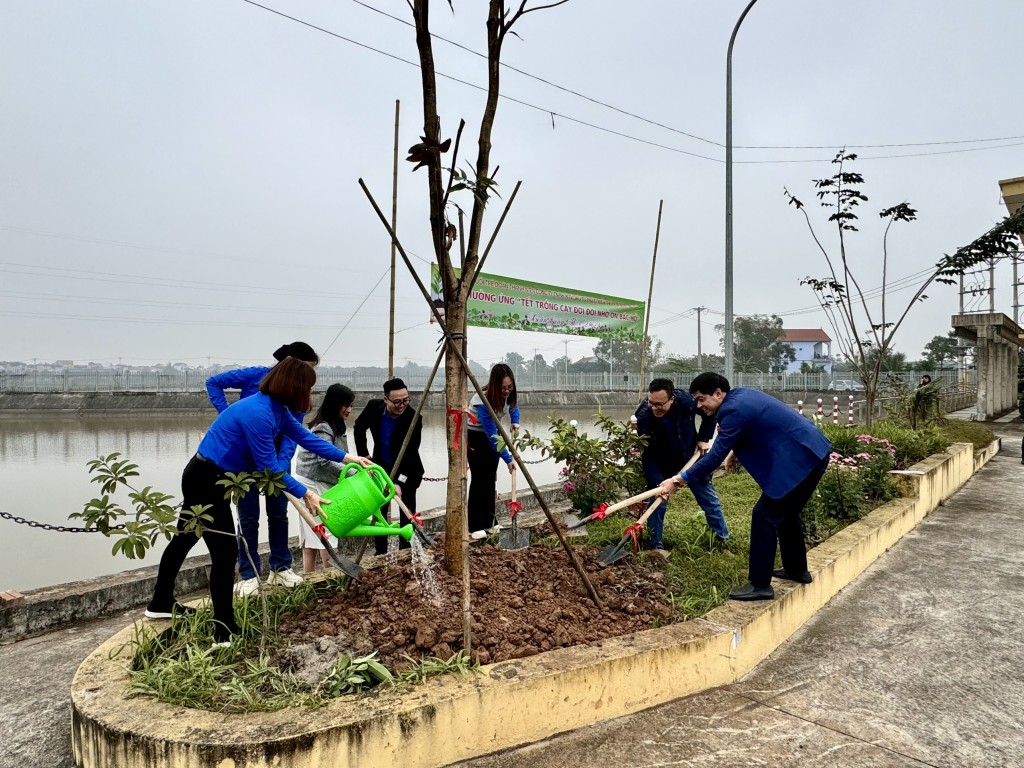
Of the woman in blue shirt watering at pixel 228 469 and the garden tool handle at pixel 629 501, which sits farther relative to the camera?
the garden tool handle at pixel 629 501

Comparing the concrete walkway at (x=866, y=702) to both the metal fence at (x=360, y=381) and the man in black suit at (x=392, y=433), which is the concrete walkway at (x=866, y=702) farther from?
the metal fence at (x=360, y=381)

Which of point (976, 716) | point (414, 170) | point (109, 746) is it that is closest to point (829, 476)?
point (976, 716)

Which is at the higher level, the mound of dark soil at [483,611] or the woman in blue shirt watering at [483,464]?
the woman in blue shirt watering at [483,464]

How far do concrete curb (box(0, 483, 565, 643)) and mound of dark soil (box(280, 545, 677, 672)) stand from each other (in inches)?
65.9

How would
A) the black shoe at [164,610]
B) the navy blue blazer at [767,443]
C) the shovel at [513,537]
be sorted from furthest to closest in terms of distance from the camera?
the shovel at [513,537] → the navy blue blazer at [767,443] → the black shoe at [164,610]

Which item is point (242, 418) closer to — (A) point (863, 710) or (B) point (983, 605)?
(A) point (863, 710)

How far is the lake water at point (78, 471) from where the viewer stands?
5629 mm

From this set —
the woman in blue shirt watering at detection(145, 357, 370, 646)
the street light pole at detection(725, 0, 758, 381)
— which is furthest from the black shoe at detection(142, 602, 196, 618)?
the street light pole at detection(725, 0, 758, 381)

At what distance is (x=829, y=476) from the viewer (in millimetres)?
5367

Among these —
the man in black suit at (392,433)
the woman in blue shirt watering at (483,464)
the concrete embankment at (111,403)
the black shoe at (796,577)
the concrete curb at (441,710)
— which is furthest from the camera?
the concrete embankment at (111,403)

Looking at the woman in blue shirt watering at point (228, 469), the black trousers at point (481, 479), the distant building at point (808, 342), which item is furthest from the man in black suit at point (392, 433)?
the distant building at point (808, 342)

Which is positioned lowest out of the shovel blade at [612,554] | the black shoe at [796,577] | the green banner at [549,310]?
the black shoe at [796,577]

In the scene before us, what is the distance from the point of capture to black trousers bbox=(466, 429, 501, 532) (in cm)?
491

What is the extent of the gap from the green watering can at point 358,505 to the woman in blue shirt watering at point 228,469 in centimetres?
8
